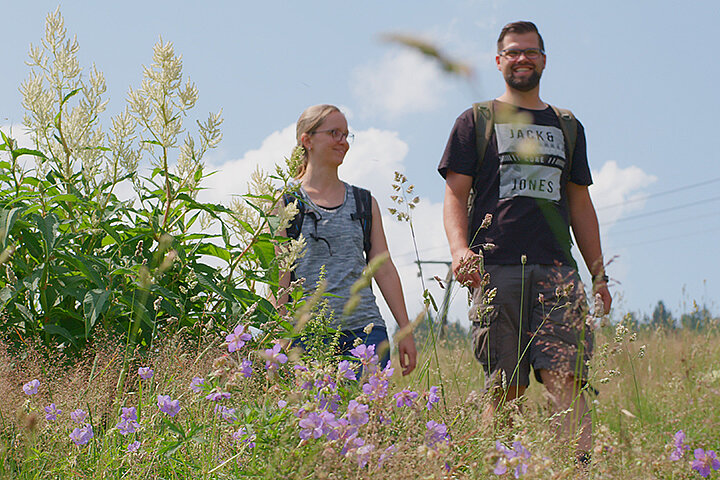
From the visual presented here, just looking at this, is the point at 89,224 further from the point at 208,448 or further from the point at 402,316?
the point at 402,316

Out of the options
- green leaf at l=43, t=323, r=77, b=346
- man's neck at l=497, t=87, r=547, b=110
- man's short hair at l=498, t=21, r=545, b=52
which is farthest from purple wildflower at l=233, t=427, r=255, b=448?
man's short hair at l=498, t=21, r=545, b=52

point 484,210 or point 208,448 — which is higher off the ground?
point 484,210

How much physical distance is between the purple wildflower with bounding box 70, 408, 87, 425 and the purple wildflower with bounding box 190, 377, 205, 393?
319mm

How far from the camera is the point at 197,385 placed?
5.89 ft

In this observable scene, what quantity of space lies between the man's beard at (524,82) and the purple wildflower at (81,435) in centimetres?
246

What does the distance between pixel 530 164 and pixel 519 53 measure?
53cm

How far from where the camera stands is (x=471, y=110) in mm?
3518

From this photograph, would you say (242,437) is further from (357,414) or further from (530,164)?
(530,164)

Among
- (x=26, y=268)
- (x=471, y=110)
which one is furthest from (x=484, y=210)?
(x=26, y=268)

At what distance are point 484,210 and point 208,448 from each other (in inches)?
77.0

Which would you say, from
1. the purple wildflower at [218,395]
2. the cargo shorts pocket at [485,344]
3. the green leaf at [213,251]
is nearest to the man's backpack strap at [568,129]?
the cargo shorts pocket at [485,344]

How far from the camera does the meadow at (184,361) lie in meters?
1.58

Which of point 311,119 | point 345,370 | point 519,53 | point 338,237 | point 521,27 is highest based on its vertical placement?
point 521,27

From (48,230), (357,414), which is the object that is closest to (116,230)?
(48,230)
